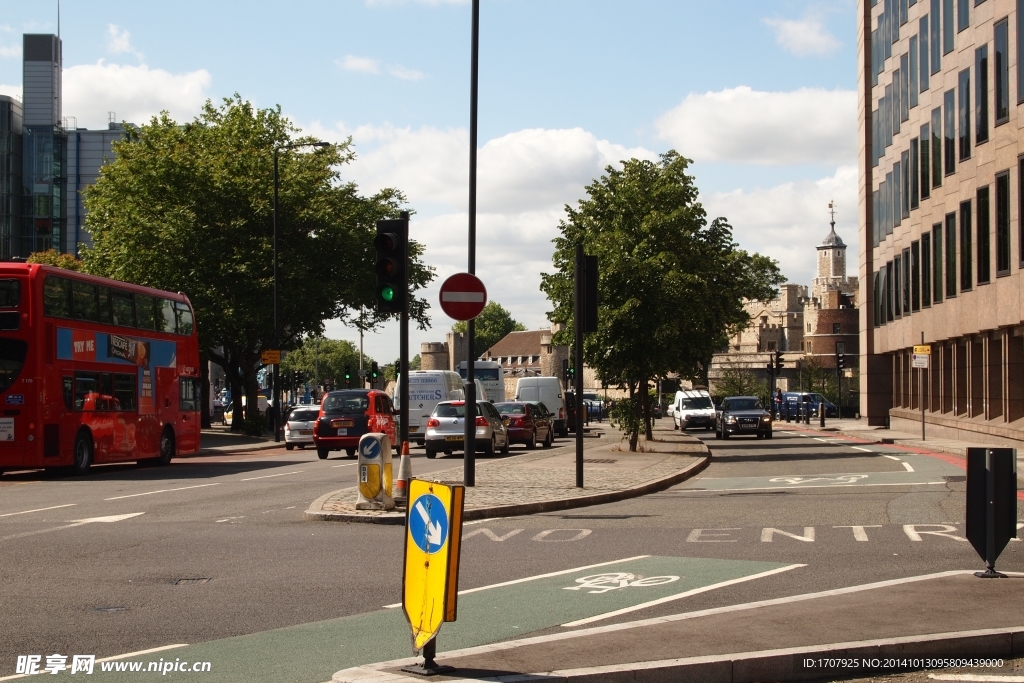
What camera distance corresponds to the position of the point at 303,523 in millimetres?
14625

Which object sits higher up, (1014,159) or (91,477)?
(1014,159)

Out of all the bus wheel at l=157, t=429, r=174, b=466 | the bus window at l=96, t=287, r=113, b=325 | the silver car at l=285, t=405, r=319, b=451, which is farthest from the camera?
the silver car at l=285, t=405, r=319, b=451

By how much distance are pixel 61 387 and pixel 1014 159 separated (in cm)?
2523

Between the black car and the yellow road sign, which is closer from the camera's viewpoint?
the yellow road sign

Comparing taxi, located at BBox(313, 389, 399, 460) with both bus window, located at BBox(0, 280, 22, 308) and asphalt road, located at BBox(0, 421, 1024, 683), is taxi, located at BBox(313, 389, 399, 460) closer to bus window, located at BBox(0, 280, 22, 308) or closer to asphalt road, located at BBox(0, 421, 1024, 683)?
bus window, located at BBox(0, 280, 22, 308)

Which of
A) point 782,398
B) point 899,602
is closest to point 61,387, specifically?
point 899,602

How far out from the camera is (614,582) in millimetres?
9688

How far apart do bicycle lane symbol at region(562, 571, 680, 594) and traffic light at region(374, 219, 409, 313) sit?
16.6 ft

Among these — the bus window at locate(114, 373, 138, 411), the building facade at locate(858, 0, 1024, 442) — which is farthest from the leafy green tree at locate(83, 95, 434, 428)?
the building facade at locate(858, 0, 1024, 442)

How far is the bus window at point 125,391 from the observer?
27.1 metres

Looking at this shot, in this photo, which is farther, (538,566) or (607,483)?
(607,483)

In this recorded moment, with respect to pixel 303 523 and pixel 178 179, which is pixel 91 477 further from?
pixel 178 179

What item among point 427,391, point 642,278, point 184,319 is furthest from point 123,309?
point 427,391

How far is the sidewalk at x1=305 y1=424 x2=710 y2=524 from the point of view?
15.1 m
